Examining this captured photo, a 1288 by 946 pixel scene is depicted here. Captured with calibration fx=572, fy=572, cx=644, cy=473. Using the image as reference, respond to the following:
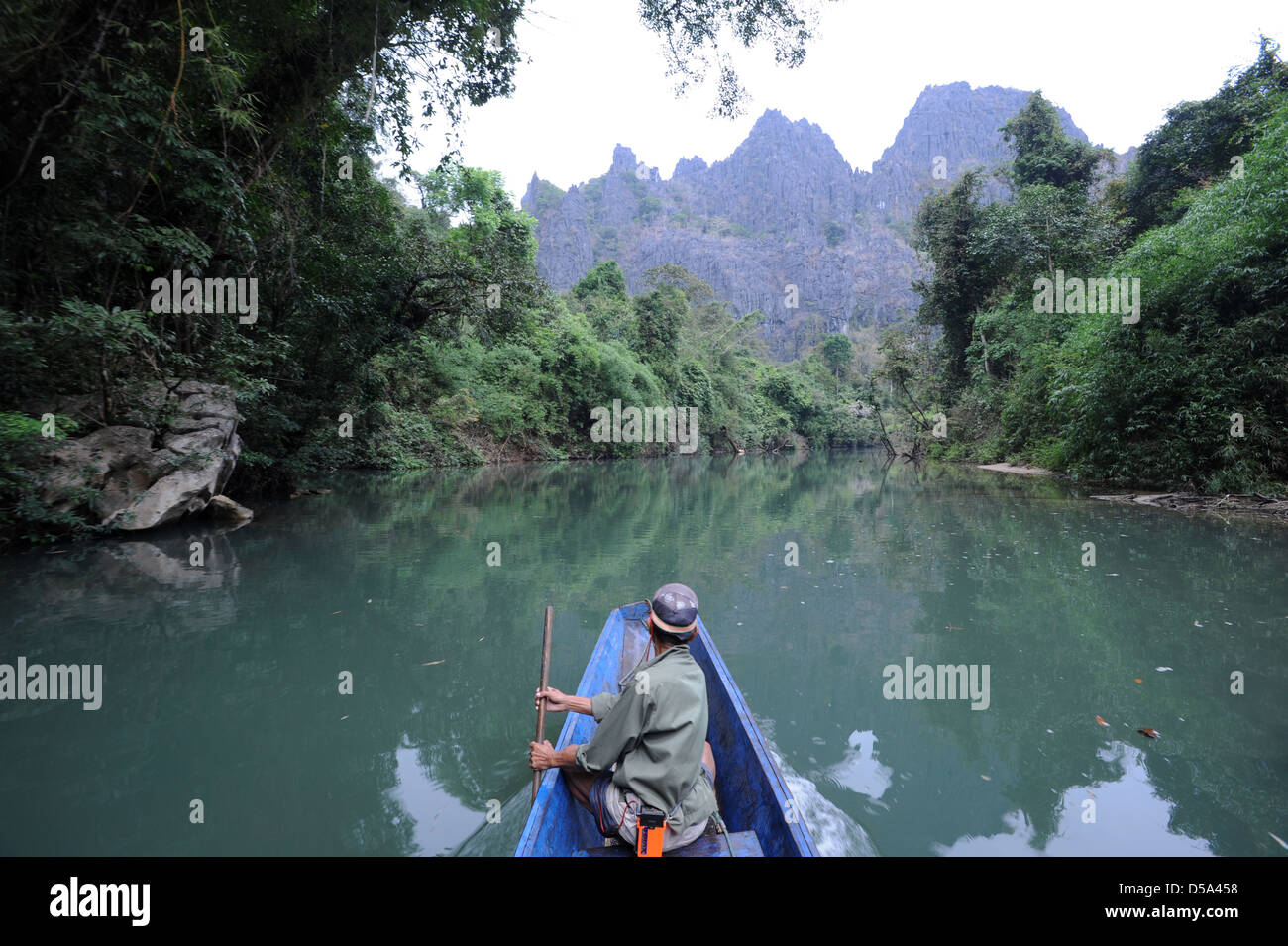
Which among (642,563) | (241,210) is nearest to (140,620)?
(642,563)

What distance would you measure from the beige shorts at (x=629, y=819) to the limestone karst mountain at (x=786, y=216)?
77.2m

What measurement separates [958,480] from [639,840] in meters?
→ 17.2

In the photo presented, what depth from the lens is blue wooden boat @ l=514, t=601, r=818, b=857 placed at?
1.70 metres

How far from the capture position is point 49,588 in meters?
5.08

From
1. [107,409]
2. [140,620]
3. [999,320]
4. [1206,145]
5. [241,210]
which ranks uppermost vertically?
[1206,145]

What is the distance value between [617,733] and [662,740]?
5.8 inches

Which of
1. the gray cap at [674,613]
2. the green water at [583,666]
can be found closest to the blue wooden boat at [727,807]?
the green water at [583,666]

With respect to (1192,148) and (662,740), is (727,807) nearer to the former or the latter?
(662,740)

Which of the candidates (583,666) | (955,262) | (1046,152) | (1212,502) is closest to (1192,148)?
(1046,152)

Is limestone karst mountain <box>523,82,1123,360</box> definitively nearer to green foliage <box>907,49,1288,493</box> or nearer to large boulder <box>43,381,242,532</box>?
green foliage <box>907,49,1288,493</box>

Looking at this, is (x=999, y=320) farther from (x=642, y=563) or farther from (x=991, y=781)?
(x=991, y=781)

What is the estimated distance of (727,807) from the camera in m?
2.17

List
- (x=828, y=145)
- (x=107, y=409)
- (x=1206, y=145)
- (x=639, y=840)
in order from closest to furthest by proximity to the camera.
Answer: (x=639, y=840)
(x=107, y=409)
(x=1206, y=145)
(x=828, y=145)

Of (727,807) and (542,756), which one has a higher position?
(542,756)
